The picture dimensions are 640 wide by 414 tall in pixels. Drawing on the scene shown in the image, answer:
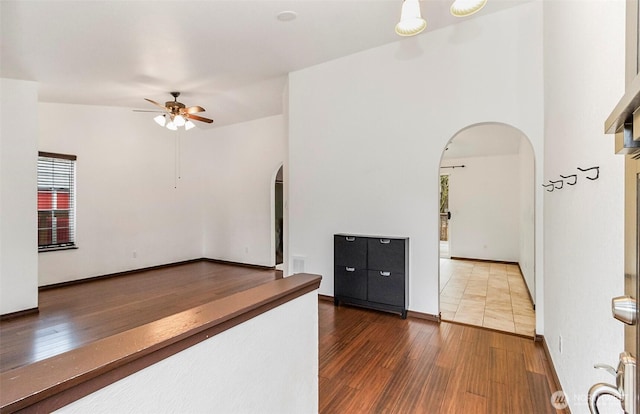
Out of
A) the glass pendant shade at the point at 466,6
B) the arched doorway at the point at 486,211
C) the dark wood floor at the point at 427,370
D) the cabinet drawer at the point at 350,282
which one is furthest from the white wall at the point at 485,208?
the glass pendant shade at the point at 466,6

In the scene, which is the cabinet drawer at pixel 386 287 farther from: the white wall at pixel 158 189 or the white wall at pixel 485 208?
the white wall at pixel 485 208

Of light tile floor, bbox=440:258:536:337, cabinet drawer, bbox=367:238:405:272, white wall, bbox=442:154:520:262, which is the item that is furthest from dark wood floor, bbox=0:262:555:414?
white wall, bbox=442:154:520:262

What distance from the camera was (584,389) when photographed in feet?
5.18

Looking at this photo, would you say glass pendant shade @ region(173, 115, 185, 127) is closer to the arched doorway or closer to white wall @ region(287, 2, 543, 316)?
white wall @ region(287, 2, 543, 316)

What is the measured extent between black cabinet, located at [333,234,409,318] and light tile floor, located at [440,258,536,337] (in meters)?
0.64

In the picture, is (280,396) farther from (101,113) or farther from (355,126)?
(101,113)

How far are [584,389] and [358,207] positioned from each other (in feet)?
9.02

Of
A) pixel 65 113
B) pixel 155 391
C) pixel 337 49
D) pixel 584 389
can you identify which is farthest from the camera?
pixel 65 113

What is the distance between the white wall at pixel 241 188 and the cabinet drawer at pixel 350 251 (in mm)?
2759

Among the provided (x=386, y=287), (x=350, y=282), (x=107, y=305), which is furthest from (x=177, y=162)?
(x=386, y=287)

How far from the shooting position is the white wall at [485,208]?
722 centimetres

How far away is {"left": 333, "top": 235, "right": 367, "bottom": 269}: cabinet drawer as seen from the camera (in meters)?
3.81

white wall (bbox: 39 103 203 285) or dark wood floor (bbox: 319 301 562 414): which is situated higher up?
white wall (bbox: 39 103 203 285)

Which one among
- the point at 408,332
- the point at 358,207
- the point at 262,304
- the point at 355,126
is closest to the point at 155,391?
the point at 262,304
